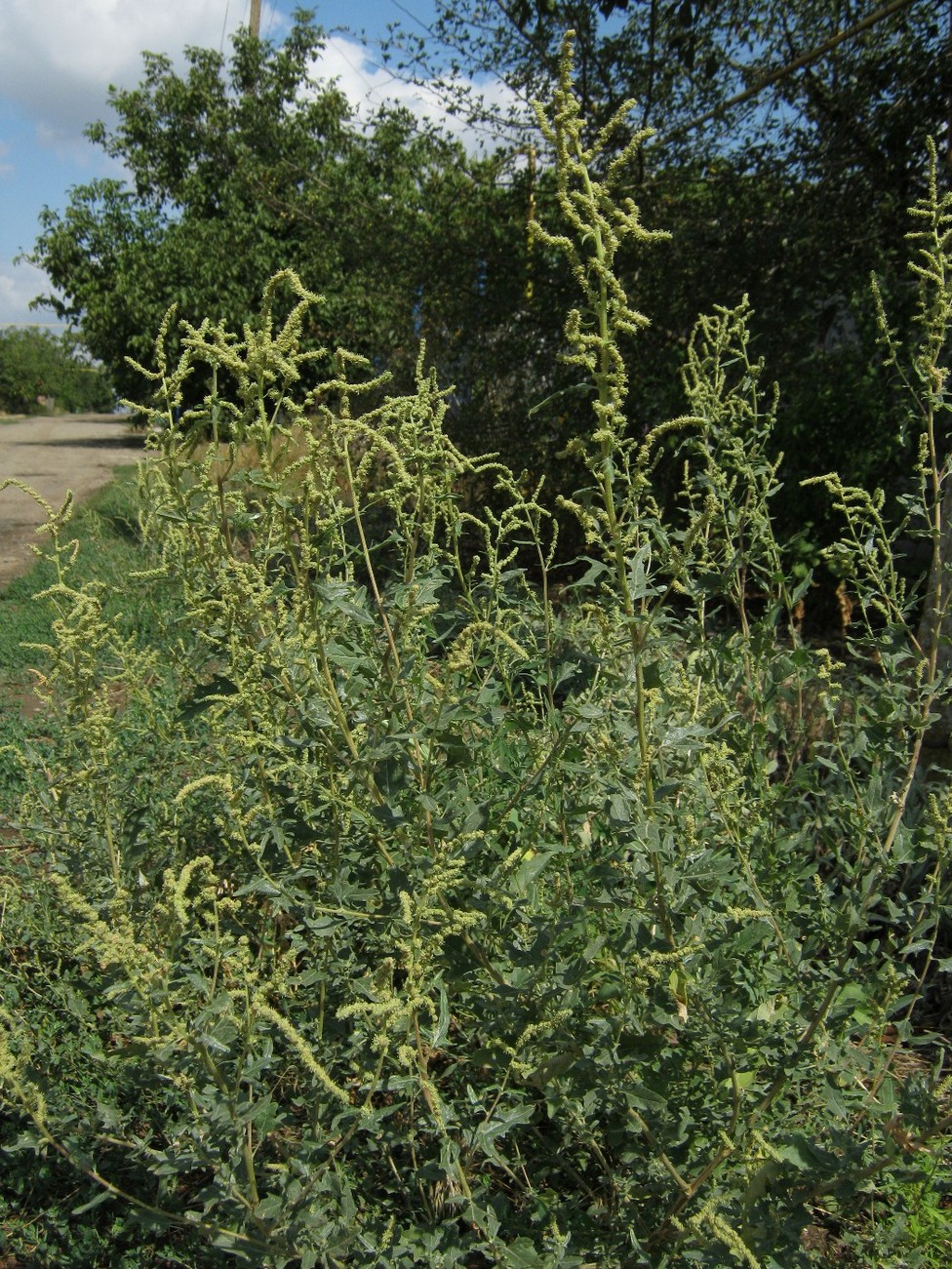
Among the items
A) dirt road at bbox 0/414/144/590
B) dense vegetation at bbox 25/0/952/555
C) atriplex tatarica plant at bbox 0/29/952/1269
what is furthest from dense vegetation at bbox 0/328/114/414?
atriplex tatarica plant at bbox 0/29/952/1269

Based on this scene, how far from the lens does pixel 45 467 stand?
19922mm

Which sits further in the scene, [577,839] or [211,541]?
[577,839]

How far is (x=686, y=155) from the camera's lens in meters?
6.66

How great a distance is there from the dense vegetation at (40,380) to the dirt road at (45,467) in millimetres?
25375

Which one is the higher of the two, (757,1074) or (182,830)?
(182,830)

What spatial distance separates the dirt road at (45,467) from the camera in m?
10.9

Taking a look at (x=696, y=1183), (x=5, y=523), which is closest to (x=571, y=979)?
(x=696, y=1183)

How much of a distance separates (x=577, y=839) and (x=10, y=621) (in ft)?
18.9

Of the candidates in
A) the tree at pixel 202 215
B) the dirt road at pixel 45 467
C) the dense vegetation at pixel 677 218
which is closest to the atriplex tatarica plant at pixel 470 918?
the dirt road at pixel 45 467

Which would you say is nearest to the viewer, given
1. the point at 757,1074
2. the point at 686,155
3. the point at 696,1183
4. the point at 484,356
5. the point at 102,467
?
the point at 696,1183

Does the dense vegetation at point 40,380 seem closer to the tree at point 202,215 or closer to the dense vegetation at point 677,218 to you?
the tree at point 202,215

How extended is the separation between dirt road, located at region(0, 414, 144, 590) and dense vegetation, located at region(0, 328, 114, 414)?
2538 cm

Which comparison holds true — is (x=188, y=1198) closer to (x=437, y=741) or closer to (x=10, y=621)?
(x=437, y=741)

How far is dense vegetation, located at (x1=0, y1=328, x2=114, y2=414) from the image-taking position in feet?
201
